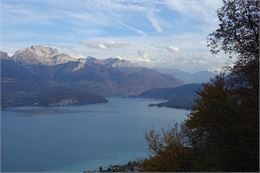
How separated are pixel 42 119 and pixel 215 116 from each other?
92302 millimetres

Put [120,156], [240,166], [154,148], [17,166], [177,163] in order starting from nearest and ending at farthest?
[240,166], [177,163], [154,148], [17,166], [120,156]

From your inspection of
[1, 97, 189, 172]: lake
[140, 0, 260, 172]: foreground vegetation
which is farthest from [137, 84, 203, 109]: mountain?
[140, 0, 260, 172]: foreground vegetation

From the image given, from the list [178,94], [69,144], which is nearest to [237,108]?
[69,144]

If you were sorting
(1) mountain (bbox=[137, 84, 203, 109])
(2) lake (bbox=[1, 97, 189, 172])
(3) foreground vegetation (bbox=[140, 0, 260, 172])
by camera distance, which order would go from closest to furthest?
(3) foreground vegetation (bbox=[140, 0, 260, 172]), (2) lake (bbox=[1, 97, 189, 172]), (1) mountain (bbox=[137, 84, 203, 109])

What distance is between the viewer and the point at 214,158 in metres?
10.9

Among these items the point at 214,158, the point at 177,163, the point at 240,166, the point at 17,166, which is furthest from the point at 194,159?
the point at 17,166

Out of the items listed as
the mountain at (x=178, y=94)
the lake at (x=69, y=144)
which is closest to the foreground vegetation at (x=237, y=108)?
the lake at (x=69, y=144)

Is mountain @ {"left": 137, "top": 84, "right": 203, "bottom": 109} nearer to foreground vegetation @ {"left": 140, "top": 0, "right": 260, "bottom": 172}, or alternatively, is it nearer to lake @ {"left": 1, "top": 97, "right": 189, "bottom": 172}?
lake @ {"left": 1, "top": 97, "right": 189, "bottom": 172}

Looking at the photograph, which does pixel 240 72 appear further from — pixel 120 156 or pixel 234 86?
pixel 120 156

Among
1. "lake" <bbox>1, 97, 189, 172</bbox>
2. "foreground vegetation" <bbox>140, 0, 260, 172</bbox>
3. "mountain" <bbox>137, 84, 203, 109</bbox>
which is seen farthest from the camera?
"mountain" <bbox>137, 84, 203, 109</bbox>

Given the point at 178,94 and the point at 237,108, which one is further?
the point at 178,94

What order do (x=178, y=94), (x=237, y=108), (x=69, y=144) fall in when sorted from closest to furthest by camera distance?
1. (x=237, y=108)
2. (x=69, y=144)
3. (x=178, y=94)

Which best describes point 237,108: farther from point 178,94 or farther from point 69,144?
point 178,94

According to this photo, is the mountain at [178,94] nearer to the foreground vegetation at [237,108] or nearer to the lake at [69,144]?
the lake at [69,144]
